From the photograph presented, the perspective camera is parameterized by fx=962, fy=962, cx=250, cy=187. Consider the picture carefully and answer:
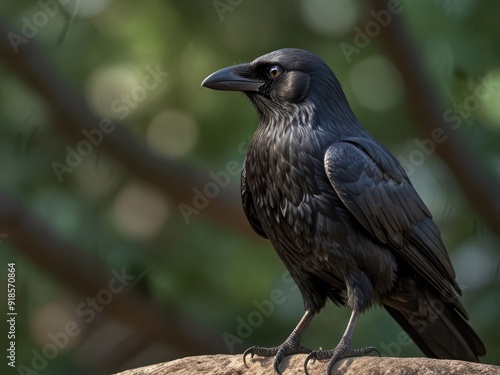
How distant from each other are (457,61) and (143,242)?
9.39 ft

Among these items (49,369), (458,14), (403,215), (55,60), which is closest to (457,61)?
(458,14)

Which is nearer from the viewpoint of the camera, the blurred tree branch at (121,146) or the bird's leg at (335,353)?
the bird's leg at (335,353)

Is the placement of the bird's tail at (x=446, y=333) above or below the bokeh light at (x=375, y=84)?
below

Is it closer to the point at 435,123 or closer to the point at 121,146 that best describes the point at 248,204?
the point at 121,146

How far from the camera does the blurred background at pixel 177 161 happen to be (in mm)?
7113

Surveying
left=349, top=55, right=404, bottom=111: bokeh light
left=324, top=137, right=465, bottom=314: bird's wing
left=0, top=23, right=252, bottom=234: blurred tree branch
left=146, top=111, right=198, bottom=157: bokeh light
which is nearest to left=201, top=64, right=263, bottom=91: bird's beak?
left=324, top=137, right=465, bottom=314: bird's wing

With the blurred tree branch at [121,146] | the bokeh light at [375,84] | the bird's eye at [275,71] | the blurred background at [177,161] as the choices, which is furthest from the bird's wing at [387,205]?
the bokeh light at [375,84]

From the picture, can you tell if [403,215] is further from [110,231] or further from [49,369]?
[49,369]

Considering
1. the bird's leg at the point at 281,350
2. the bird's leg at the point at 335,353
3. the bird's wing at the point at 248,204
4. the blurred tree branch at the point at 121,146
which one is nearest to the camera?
the bird's leg at the point at 335,353

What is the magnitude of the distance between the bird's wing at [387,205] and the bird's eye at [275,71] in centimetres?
52

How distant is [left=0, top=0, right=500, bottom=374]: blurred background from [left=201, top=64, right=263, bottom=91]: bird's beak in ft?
6.42

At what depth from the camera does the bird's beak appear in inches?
200

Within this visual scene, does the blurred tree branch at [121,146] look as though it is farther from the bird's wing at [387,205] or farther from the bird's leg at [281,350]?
the bird's leg at [281,350]

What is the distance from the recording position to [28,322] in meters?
7.89
